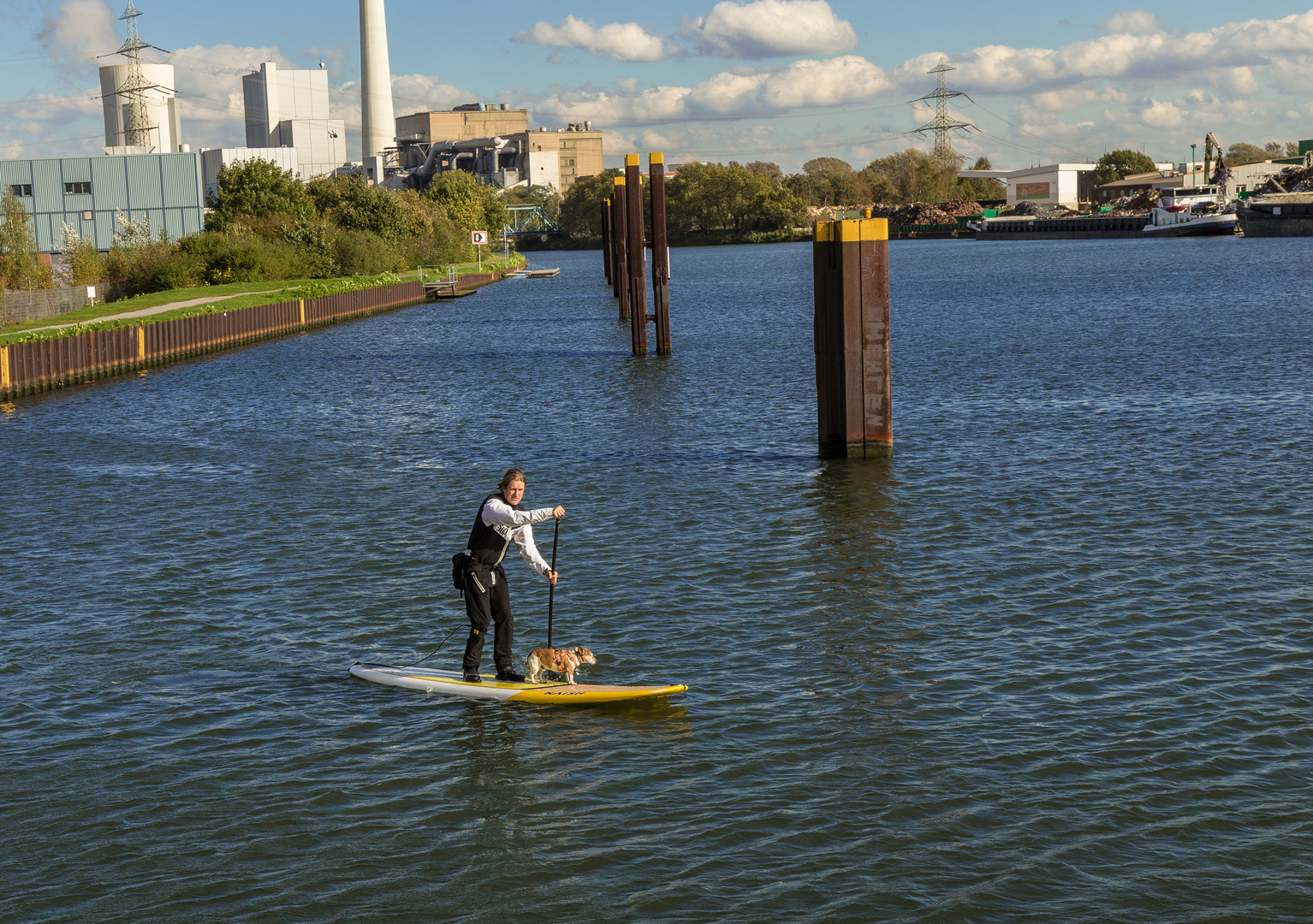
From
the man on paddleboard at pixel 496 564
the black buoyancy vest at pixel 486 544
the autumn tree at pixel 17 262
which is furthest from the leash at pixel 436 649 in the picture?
the autumn tree at pixel 17 262

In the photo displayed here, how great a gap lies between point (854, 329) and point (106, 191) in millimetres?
103597

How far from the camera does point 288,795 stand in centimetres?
1076

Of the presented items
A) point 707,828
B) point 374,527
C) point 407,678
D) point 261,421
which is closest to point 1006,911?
point 707,828

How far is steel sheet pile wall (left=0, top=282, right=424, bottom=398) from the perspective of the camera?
132 feet

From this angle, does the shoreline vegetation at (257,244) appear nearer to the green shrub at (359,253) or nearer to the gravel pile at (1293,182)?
the green shrub at (359,253)

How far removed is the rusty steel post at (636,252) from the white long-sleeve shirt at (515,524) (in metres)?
34.9

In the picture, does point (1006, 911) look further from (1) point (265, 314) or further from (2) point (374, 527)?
(1) point (265, 314)

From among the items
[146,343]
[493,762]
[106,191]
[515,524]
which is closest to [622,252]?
[146,343]

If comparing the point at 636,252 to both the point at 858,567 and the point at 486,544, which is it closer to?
the point at 858,567

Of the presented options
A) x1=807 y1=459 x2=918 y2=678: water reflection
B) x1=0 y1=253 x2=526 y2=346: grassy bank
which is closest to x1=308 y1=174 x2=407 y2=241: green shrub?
x1=0 y1=253 x2=526 y2=346: grassy bank

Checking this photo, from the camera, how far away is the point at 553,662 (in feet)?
41.3

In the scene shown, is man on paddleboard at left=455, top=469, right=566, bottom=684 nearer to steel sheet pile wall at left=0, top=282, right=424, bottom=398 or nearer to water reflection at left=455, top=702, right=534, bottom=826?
water reflection at left=455, top=702, right=534, bottom=826

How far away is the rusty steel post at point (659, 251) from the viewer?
4369 cm

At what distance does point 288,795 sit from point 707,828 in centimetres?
359
